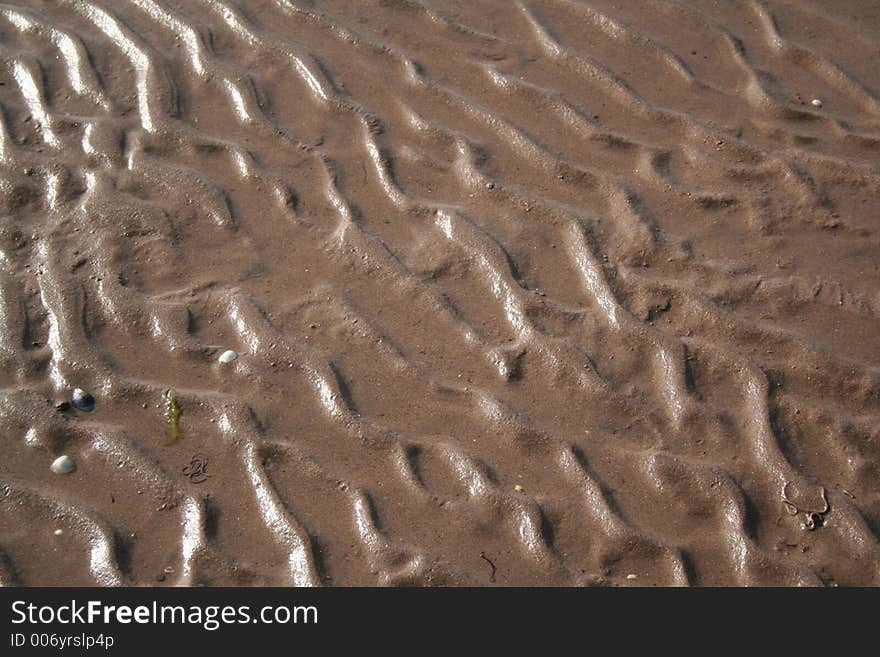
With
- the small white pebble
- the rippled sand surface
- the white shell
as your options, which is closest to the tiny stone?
the rippled sand surface

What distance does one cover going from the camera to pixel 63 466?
9.72 feet

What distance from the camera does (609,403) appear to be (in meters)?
3.10

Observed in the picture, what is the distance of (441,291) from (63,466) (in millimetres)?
1275

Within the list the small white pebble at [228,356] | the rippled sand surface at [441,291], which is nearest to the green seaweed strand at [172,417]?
the rippled sand surface at [441,291]

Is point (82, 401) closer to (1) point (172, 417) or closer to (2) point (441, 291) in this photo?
(1) point (172, 417)

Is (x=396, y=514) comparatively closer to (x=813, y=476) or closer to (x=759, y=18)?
(x=813, y=476)

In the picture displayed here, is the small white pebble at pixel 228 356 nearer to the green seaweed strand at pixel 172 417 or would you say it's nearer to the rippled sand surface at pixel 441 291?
the rippled sand surface at pixel 441 291

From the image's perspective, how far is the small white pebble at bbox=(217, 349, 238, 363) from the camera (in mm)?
3215

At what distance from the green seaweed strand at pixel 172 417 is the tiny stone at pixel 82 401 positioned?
0.74ft

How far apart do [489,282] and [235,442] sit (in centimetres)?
99

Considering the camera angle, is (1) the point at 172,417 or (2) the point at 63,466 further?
(1) the point at 172,417

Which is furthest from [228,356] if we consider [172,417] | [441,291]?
[441,291]

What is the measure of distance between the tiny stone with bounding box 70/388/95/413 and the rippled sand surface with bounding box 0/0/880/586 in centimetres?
3
